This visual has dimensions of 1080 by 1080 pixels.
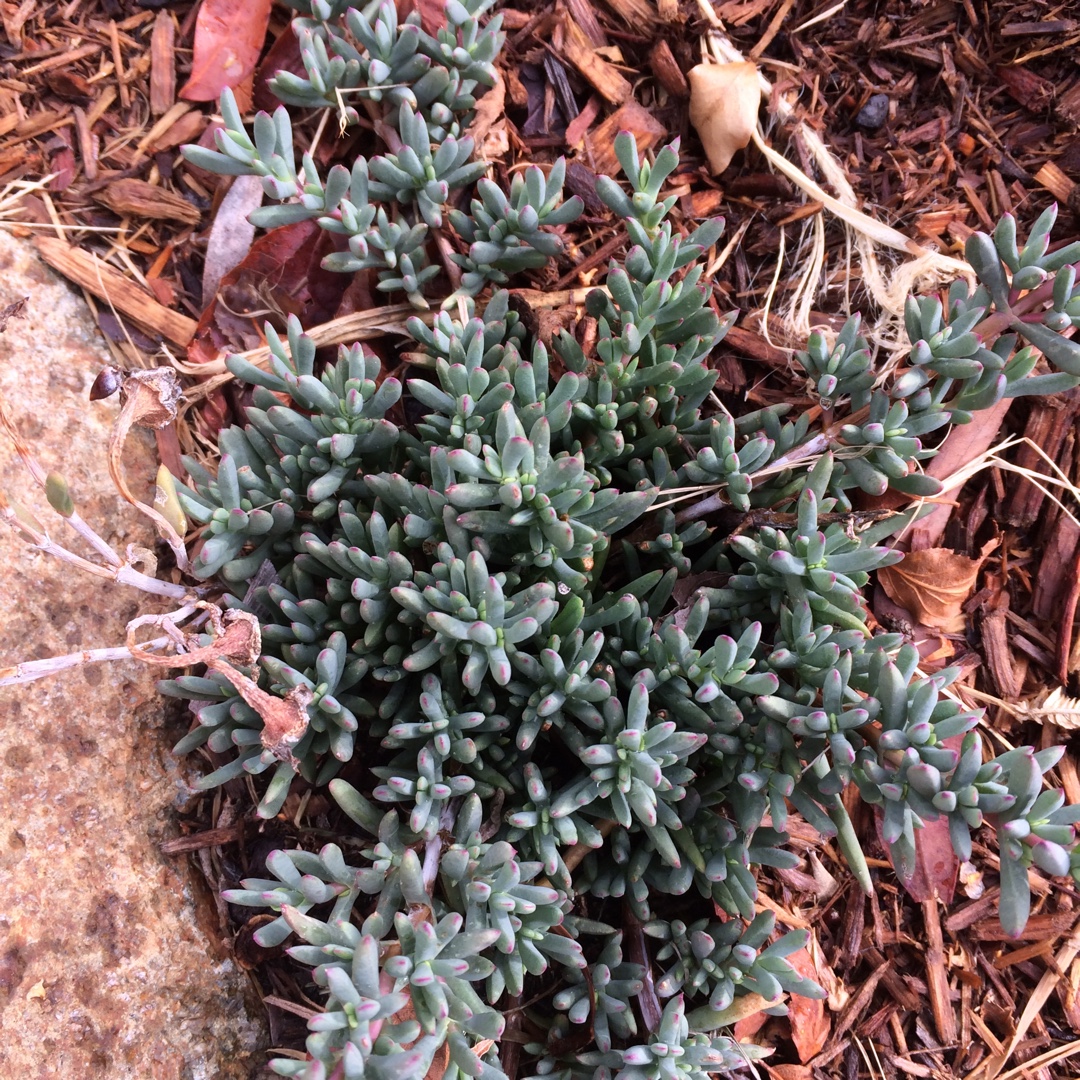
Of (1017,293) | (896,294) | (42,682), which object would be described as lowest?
(42,682)

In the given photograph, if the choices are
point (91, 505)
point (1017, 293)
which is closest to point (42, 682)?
point (91, 505)

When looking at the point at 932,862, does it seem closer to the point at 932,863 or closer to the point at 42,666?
the point at 932,863

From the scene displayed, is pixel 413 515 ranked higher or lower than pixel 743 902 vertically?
higher

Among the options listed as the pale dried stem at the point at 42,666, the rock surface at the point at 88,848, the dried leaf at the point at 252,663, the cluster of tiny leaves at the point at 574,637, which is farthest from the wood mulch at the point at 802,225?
the pale dried stem at the point at 42,666

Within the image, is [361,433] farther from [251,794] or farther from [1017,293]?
[1017,293]

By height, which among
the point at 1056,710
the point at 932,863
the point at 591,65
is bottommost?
the point at 932,863

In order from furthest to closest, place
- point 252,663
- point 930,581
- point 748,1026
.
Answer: point 930,581 → point 748,1026 → point 252,663

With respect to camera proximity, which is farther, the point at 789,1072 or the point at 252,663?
the point at 789,1072

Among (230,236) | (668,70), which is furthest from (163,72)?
(668,70)
